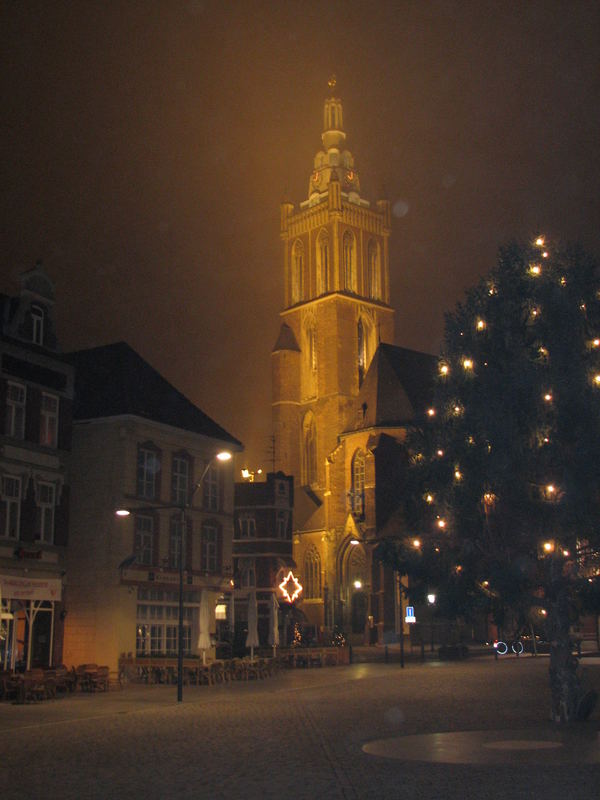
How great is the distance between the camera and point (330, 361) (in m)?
88.2

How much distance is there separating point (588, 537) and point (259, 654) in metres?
27.3

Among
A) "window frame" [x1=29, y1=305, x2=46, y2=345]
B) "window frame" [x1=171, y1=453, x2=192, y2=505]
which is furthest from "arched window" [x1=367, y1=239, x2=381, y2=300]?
"window frame" [x1=29, y1=305, x2=46, y2=345]

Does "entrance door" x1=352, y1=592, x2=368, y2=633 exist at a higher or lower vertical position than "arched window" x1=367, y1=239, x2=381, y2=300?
lower

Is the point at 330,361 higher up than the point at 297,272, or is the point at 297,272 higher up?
the point at 297,272

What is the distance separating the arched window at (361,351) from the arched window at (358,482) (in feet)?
51.3

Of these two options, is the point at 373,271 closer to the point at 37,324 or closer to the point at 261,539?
the point at 261,539

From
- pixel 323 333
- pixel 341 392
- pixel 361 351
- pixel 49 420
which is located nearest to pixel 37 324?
pixel 49 420

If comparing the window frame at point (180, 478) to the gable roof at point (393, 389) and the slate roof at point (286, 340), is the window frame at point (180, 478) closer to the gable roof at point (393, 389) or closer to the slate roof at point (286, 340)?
the gable roof at point (393, 389)

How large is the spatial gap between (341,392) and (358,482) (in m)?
14.1

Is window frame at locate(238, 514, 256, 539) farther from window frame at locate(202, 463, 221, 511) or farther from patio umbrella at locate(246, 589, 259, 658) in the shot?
patio umbrella at locate(246, 589, 259, 658)

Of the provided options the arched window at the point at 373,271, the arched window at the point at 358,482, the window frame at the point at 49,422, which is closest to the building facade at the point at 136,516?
the window frame at the point at 49,422

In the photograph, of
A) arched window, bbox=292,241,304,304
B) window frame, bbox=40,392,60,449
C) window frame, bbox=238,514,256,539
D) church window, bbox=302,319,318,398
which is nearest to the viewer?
window frame, bbox=40,392,60,449

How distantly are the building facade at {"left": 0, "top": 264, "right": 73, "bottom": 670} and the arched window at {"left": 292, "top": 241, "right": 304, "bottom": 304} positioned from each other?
6061 cm

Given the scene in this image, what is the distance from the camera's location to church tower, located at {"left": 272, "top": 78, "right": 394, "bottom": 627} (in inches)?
3196
